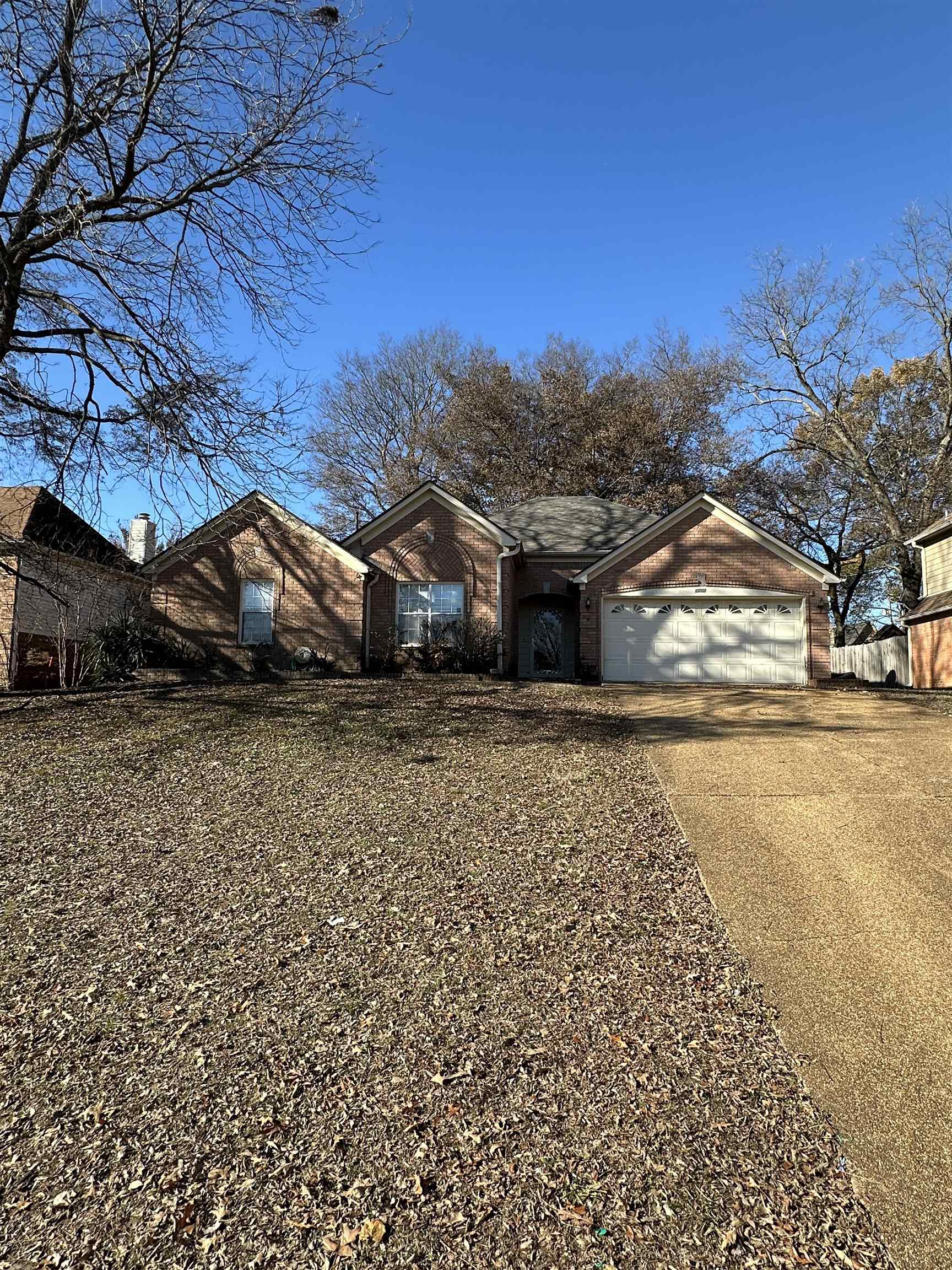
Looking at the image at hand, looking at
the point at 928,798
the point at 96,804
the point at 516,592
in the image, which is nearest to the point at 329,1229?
the point at 96,804

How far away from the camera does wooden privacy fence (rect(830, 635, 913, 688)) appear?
896 inches

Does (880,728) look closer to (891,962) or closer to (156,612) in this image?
(891,962)

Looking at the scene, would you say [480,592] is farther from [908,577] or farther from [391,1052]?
[908,577]

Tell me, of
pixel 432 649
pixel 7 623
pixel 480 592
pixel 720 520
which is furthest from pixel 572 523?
pixel 7 623

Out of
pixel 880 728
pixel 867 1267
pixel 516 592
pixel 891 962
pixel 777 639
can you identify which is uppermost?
pixel 516 592

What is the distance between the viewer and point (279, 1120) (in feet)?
9.93

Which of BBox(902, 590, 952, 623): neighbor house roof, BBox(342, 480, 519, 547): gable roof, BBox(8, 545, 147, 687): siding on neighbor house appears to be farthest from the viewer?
BBox(902, 590, 952, 623): neighbor house roof

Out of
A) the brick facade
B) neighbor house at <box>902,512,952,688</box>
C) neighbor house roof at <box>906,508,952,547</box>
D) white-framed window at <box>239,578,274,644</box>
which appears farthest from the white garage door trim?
white-framed window at <box>239,578,274,644</box>

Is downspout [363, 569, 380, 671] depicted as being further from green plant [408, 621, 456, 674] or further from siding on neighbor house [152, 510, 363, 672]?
green plant [408, 621, 456, 674]

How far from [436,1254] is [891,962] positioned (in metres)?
3.08

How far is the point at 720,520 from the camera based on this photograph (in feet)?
57.8

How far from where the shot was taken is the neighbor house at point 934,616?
19.3 meters

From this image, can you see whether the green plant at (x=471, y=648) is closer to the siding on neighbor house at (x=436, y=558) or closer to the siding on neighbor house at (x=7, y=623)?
the siding on neighbor house at (x=436, y=558)

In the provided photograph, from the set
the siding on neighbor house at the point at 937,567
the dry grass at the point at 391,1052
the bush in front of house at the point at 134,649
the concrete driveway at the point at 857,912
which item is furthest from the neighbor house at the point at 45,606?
the siding on neighbor house at the point at 937,567
